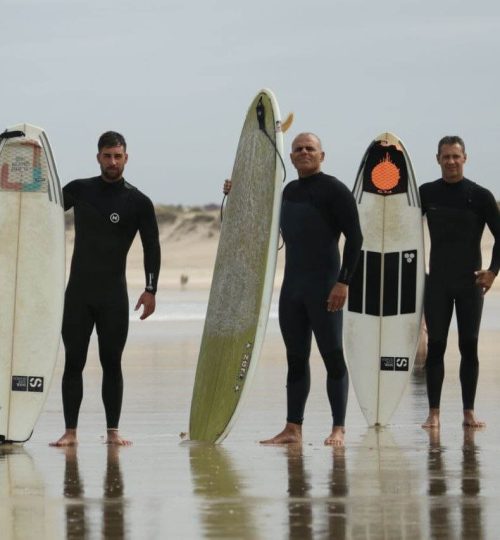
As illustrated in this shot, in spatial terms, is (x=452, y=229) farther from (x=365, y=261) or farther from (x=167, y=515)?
(x=167, y=515)

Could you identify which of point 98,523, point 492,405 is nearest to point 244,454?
point 98,523

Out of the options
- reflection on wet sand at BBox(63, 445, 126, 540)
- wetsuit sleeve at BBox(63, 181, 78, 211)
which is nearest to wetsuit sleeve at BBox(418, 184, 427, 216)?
wetsuit sleeve at BBox(63, 181, 78, 211)

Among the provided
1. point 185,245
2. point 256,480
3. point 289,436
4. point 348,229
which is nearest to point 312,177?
point 348,229

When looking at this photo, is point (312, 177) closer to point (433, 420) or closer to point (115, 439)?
point (433, 420)

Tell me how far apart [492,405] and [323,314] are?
218 cm

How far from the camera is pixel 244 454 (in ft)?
23.6

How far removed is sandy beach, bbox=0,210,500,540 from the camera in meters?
5.23

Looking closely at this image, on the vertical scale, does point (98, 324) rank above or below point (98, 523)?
above

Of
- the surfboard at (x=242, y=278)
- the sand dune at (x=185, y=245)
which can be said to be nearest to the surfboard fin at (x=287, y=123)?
the surfboard at (x=242, y=278)

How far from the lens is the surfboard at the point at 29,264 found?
8.10 m

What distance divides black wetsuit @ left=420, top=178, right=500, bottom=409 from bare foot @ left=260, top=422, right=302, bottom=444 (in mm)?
990

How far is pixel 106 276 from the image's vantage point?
7680mm

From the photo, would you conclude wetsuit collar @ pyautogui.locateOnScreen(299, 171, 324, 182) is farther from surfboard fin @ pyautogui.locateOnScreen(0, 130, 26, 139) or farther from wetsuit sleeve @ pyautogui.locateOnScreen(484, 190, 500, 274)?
surfboard fin @ pyautogui.locateOnScreen(0, 130, 26, 139)

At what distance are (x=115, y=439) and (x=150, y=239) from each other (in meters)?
1.02
